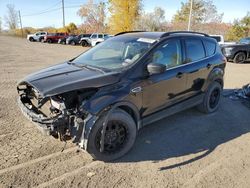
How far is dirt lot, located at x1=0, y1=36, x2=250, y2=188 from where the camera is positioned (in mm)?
3010

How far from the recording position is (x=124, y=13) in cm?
2962

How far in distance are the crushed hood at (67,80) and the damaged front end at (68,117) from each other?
8cm

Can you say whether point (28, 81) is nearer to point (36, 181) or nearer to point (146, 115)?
point (36, 181)

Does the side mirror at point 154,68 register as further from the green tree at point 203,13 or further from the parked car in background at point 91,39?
the green tree at point 203,13

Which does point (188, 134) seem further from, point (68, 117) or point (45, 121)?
point (45, 121)

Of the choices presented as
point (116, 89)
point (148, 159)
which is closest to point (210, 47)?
point (116, 89)

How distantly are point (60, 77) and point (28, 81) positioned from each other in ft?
1.55

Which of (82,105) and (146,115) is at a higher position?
(82,105)

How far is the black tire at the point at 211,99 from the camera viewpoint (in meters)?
5.11

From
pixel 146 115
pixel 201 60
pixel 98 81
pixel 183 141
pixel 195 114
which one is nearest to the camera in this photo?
pixel 98 81

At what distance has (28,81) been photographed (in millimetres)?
3416

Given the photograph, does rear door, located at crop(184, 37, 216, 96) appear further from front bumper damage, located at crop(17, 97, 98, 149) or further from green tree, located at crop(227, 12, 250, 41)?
green tree, located at crop(227, 12, 250, 41)

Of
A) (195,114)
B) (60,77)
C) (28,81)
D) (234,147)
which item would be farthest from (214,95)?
(28,81)

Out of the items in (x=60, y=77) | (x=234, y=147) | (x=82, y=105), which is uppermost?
(x=60, y=77)
